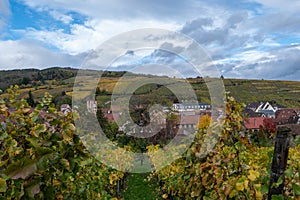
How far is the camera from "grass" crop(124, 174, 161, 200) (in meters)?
9.99

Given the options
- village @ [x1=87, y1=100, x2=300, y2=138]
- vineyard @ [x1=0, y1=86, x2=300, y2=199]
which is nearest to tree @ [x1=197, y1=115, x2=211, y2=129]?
vineyard @ [x1=0, y1=86, x2=300, y2=199]

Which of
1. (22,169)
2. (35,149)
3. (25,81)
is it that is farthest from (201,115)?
(25,81)

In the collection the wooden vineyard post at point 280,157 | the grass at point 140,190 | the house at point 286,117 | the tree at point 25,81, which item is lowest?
the house at point 286,117

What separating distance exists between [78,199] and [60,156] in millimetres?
1469

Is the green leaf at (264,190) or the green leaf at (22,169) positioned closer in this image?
the green leaf at (22,169)

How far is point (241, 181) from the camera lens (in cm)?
188

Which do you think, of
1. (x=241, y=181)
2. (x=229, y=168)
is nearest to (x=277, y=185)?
(x=241, y=181)

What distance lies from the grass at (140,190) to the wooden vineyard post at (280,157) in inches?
326

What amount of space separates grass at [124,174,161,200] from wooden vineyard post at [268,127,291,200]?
8275mm

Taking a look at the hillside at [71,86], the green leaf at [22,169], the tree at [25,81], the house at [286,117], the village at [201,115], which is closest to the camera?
the green leaf at [22,169]

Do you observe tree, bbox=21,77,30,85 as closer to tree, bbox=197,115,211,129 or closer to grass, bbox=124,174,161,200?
grass, bbox=124,174,161,200

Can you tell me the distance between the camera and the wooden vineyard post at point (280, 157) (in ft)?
5.32

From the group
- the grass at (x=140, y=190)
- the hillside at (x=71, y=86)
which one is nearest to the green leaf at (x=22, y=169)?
the grass at (x=140, y=190)

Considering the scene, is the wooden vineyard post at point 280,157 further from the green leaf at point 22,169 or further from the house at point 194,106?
the house at point 194,106
